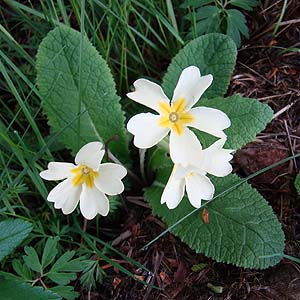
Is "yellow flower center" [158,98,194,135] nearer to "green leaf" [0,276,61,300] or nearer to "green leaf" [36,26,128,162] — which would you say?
"green leaf" [36,26,128,162]

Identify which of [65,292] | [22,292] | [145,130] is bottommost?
[65,292]

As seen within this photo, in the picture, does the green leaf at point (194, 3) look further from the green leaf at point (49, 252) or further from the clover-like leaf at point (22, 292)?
the clover-like leaf at point (22, 292)

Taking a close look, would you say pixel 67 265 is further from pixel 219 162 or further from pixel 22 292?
pixel 219 162

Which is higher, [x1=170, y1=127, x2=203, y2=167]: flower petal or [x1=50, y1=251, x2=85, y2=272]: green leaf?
[x1=170, y1=127, x2=203, y2=167]: flower petal

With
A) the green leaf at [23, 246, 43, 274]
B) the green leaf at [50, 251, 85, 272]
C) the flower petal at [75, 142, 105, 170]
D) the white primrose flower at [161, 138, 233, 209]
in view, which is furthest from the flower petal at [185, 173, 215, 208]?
the green leaf at [23, 246, 43, 274]

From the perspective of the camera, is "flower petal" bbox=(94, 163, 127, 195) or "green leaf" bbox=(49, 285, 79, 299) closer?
"flower petal" bbox=(94, 163, 127, 195)

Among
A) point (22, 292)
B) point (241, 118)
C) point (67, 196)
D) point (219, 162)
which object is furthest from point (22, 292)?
point (241, 118)

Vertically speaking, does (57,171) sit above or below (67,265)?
above

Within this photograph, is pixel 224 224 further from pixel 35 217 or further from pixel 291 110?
pixel 35 217
